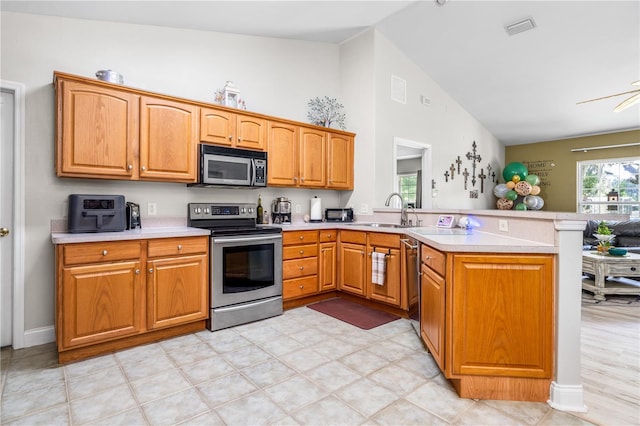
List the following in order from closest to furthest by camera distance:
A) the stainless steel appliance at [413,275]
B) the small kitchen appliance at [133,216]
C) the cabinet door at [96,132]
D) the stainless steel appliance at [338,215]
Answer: the cabinet door at [96,132]
the stainless steel appliance at [413,275]
the small kitchen appliance at [133,216]
the stainless steel appliance at [338,215]

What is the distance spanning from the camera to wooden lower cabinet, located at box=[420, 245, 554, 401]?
6.38 ft

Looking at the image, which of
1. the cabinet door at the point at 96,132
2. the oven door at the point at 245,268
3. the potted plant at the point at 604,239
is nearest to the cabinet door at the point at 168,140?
the cabinet door at the point at 96,132

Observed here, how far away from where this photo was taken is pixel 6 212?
2.62 meters

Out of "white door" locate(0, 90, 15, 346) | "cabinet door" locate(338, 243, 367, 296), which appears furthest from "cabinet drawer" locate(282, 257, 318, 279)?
"white door" locate(0, 90, 15, 346)

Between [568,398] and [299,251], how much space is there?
99.0 inches

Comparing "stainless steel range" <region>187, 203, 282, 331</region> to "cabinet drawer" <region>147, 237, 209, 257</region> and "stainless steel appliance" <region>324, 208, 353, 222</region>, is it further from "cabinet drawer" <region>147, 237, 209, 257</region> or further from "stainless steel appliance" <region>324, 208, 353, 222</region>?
"stainless steel appliance" <region>324, 208, 353, 222</region>

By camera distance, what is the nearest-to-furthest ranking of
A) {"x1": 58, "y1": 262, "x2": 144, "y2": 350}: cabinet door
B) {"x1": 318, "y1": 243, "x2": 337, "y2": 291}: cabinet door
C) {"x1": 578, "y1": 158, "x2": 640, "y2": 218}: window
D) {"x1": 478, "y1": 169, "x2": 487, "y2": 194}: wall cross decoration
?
{"x1": 58, "y1": 262, "x2": 144, "y2": 350}: cabinet door < {"x1": 318, "y1": 243, "x2": 337, "y2": 291}: cabinet door < {"x1": 578, "y1": 158, "x2": 640, "y2": 218}: window < {"x1": 478, "y1": 169, "x2": 487, "y2": 194}: wall cross decoration

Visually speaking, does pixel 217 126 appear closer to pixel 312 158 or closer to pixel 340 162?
pixel 312 158

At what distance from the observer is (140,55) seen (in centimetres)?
318

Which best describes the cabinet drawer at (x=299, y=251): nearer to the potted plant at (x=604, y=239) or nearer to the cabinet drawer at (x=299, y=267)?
the cabinet drawer at (x=299, y=267)

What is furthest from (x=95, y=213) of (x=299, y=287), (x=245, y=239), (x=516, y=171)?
(x=516, y=171)

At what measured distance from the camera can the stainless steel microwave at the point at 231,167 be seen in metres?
3.21

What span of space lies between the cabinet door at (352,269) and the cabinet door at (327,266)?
83 millimetres

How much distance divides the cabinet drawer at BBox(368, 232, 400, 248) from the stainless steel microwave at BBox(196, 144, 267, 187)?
1.30 meters
